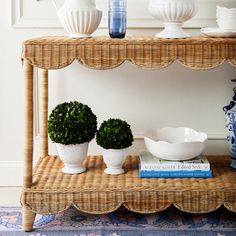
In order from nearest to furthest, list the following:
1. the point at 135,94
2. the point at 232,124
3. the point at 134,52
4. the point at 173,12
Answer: the point at 134,52 < the point at 173,12 < the point at 232,124 < the point at 135,94

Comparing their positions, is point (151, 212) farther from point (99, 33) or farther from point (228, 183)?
point (99, 33)

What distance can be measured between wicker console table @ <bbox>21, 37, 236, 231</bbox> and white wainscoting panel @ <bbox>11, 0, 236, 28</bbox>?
352 millimetres

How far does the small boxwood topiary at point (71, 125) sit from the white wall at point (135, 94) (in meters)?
0.33

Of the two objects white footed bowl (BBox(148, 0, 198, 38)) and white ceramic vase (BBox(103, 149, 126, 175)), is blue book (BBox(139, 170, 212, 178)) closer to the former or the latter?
white ceramic vase (BBox(103, 149, 126, 175))

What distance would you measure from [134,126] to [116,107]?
0.38ft

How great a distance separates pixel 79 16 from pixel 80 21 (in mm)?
18

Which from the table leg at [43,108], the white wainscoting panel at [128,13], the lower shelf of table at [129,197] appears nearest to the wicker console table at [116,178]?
the lower shelf of table at [129,197]

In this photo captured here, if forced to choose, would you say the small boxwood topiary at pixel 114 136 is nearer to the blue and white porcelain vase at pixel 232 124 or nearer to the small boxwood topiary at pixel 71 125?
the small boxwood topiary at pixel 71 125

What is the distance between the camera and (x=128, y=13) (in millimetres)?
2270

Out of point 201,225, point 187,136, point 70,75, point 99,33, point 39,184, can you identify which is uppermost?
point 99,33

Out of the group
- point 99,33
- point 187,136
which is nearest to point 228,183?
point 187,136

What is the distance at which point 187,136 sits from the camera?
223cm

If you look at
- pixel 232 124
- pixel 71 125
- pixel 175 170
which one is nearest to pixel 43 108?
pixel 71 125

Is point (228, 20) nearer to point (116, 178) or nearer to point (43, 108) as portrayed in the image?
point (116, 178)
